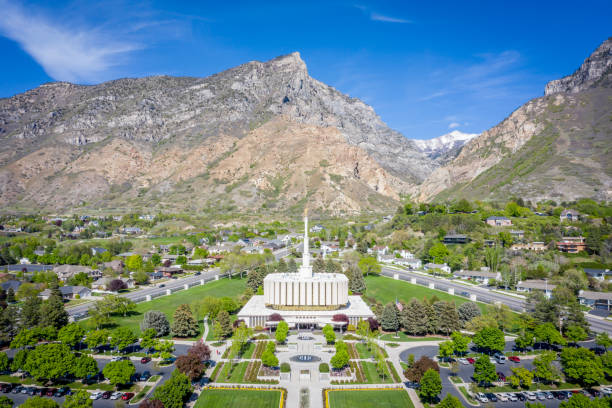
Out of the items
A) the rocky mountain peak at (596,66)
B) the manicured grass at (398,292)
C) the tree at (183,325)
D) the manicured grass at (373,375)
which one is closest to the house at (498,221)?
the manicured grass at (398,292)

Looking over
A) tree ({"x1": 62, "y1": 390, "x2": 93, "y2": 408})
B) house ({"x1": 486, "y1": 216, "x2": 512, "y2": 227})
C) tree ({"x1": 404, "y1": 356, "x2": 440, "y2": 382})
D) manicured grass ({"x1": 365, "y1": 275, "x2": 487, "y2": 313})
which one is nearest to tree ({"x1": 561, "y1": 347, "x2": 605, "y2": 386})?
tree ({"x1": 404, "y1": 356, "x2": 440, "y2": 382})

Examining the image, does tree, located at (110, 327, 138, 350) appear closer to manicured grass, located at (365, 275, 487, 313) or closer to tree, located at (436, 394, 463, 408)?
tree, located at (436, 394, 463, 408)

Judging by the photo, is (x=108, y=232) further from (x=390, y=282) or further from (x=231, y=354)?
(x=231, y=354)

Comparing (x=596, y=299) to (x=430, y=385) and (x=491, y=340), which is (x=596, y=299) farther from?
(x=430, y=385)

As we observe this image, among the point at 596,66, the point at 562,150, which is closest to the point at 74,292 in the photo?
the point at 562,150

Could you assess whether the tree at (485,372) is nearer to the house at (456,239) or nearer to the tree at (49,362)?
the tree at (49,362)

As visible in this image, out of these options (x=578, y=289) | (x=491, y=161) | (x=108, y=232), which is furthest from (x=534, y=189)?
(x=108, y=232)
